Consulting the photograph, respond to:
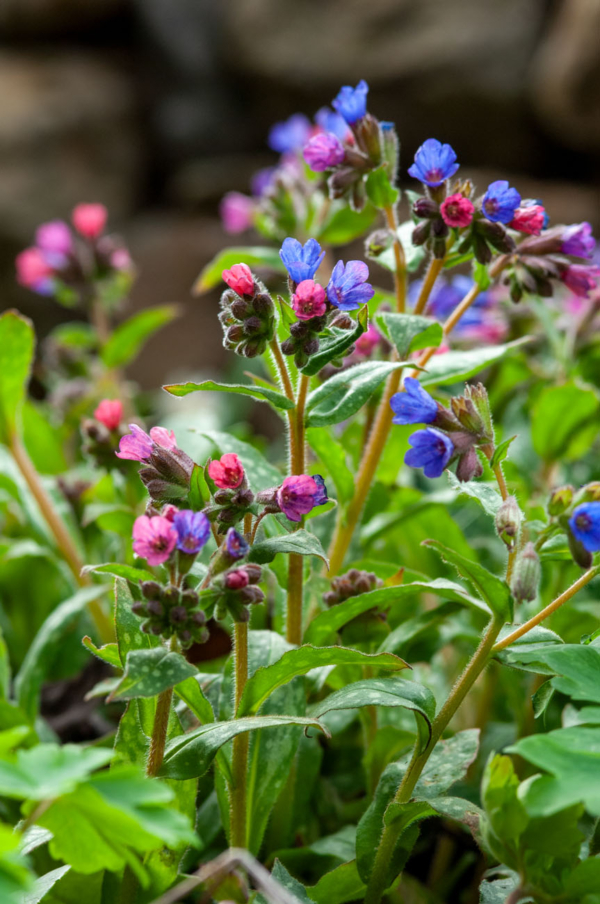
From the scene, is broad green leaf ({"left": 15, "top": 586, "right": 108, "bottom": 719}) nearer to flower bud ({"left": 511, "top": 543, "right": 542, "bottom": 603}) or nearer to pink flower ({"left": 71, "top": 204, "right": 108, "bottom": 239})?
flower bud ({"left": 511, "top": 543, "right": 542, "bottom": 603})

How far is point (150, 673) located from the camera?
0.54 meters

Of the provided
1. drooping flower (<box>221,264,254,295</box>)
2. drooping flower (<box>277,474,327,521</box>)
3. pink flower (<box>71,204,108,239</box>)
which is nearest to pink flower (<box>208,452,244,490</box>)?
drooping flower (<box>277,474,327,521</box>)

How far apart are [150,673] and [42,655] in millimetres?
438

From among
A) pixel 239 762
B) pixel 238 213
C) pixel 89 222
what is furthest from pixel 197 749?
pixel 238 213

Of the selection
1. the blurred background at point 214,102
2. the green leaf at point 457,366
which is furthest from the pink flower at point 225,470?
the blurred background at point 214,102

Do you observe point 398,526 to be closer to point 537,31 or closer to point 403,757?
point 403,757

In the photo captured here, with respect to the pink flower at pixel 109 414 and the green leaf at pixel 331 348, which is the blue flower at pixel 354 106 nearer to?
the green leaf at pixel 331 348

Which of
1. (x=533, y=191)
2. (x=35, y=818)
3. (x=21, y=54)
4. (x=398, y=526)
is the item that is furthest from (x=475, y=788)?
(x=21, y=54)

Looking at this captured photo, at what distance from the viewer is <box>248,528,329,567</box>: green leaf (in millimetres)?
585

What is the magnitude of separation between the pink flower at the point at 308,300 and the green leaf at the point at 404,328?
0.45 feet

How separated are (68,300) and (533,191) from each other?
7.26 ft

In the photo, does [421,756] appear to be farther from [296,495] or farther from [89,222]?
[89,222]

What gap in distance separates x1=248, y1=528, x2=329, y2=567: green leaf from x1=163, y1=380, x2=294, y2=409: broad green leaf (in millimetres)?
113

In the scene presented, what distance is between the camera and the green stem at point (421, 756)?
2.04 feet
